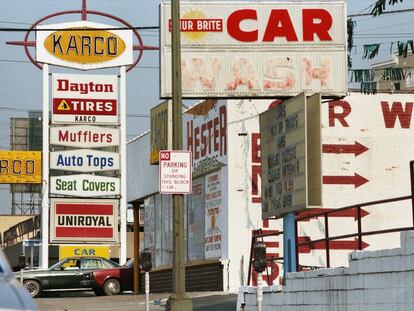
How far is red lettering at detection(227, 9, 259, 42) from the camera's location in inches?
877

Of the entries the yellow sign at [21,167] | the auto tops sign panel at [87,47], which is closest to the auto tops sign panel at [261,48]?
the auto tops sign panel at [87,47]

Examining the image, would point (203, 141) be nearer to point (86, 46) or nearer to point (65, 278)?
point (65, 278)

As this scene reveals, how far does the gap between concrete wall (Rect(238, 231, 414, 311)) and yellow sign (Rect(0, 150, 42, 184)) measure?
213 ft

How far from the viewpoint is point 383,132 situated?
31.0 metres

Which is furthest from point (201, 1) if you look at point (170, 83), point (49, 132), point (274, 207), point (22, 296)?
point (49, 132)

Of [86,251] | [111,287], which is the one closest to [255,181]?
[111,287]

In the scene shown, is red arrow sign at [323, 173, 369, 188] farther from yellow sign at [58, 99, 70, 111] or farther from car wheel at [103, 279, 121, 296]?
yellow sign at [58, 99, 70, 111]

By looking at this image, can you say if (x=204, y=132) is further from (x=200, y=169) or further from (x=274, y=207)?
(x=274, y=207)

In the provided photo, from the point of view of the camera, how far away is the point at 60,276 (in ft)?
129

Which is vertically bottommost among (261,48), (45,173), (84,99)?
(45,173)

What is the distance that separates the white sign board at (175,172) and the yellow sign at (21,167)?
6570cm

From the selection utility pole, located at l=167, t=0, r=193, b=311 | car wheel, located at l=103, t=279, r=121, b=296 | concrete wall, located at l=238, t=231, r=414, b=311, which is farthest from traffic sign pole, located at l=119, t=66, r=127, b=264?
utility pole, located at l=167, t=0, r=193, b=311

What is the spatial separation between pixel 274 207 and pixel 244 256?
9113mm

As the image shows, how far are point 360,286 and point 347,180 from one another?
14.1 metres
